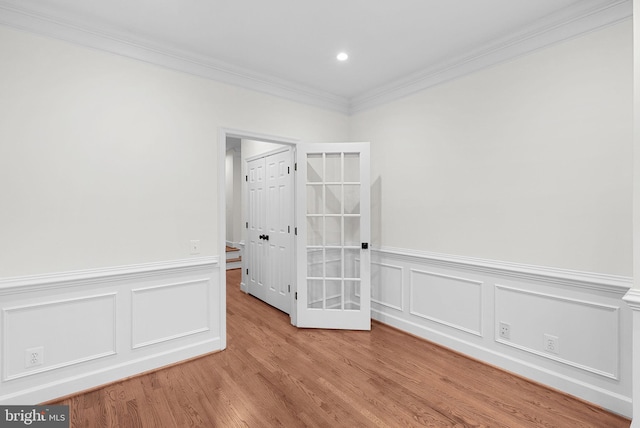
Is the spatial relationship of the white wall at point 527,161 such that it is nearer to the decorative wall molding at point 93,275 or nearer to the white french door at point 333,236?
the white french door at point 333,236

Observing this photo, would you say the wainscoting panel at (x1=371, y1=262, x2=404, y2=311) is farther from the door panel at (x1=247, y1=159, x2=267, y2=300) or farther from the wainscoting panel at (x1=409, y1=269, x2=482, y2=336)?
the door panel at (x1=247, y1=159, x2=267, y2=300)

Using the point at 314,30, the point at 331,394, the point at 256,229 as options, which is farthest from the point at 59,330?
the point at 314,30

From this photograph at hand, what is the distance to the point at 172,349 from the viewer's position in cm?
273

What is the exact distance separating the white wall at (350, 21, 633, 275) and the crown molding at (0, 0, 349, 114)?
1.17 metres

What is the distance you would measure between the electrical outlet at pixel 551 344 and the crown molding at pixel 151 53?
3.11 meters

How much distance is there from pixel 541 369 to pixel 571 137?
5.73 ft

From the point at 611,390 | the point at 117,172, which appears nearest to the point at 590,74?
the point at 611,390

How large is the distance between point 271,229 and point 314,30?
8.24 feet

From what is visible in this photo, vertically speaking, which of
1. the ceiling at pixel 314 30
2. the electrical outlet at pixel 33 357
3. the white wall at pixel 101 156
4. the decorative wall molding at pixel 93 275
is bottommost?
the electrical outlet at pixel 33 357

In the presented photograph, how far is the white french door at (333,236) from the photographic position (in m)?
3.47

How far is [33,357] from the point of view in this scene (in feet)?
7.05

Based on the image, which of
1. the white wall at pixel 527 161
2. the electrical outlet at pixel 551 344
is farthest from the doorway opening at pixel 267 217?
the electrical outlet at pixel 551 344

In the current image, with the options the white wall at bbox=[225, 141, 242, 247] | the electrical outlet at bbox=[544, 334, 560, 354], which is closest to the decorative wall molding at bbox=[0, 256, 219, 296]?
the electrical outlet at bbox=[544, 334, 560, 354]

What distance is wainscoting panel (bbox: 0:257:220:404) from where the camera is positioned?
2109mm
